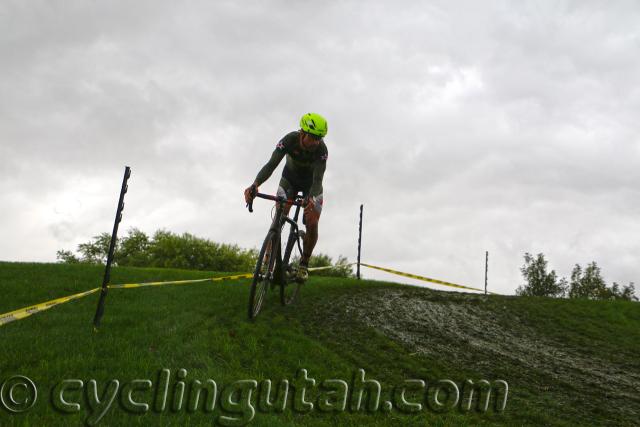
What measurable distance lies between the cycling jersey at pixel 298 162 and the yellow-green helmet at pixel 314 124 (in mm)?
385

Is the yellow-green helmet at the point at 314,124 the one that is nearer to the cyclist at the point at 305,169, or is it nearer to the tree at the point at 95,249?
the cyclist at the point at 305,169

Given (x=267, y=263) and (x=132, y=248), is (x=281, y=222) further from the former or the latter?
(x=132, y=248)

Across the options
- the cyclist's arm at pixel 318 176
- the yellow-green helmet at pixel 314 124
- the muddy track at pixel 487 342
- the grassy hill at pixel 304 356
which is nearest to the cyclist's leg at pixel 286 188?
the cyclist's arm at pixel 318 176

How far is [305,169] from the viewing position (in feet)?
31.3

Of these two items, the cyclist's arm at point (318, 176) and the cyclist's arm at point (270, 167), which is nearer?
the cyclist's arm at point (270, 167)

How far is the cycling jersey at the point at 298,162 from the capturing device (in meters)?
9.02

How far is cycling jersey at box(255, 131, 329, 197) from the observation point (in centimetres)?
902

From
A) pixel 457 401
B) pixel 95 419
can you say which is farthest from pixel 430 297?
pixel 95 419

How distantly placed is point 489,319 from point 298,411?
25.7 feet

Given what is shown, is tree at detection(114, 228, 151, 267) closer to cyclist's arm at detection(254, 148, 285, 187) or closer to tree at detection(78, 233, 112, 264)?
tree at detection(78, 233, 112, 264)

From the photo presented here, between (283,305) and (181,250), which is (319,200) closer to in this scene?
(283,305)

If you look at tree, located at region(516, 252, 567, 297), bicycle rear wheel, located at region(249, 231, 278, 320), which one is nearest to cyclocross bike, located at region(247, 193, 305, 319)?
bicycle rear wheel, located at region(249, 231, 278, 320)

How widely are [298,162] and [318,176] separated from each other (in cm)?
50

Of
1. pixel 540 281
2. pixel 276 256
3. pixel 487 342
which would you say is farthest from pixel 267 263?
pixel 540 281
